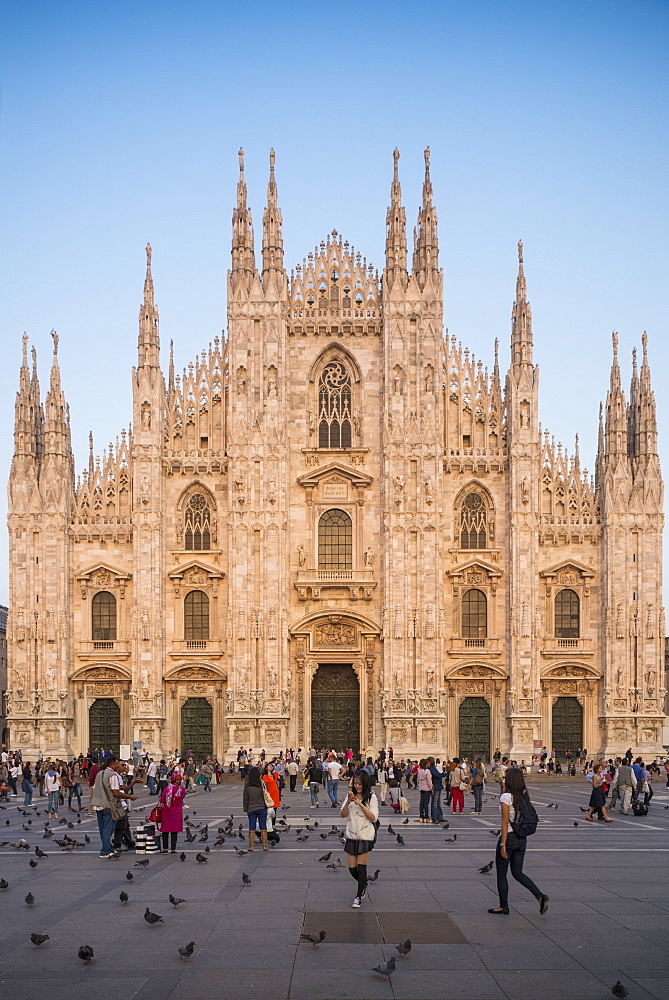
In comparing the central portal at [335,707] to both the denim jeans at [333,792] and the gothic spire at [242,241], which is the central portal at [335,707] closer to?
the denim jeans at [333,792]

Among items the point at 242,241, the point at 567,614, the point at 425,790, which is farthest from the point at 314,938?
the point at 242,241

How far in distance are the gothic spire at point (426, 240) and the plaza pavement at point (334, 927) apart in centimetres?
3445

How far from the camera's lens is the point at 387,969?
1053 centimetres

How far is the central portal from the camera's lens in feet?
165

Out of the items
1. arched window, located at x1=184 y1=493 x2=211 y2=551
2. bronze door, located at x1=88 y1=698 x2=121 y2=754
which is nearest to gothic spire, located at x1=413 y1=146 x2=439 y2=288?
arched window, located at x1=184 y1=493 x2=211 y2=551

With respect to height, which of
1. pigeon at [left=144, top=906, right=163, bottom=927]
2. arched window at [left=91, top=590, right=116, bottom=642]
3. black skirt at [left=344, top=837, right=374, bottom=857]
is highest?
arched window at [left=91, top=590, right=116, bottom=642]

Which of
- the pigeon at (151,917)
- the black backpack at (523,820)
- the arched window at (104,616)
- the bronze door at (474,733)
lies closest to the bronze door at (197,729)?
the arched window at (104,616)

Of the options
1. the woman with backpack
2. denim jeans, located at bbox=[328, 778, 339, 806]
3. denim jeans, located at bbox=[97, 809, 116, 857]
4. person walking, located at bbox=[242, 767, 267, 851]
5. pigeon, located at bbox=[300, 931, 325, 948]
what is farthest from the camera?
denim jeans, located at bbox=[328, 778, 339, 806]

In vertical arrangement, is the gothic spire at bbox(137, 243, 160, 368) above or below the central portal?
above

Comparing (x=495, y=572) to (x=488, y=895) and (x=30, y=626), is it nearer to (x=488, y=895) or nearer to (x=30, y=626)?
(x=30, y=626)

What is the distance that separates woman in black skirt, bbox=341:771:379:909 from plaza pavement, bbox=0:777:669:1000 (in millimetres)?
525

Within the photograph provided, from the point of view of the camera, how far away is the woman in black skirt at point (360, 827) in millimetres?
13914

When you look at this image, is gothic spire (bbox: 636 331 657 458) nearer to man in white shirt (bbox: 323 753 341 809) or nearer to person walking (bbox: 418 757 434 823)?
man in white shirt (bbox: 323 753 341 809)

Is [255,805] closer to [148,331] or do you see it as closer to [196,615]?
[196,615]
